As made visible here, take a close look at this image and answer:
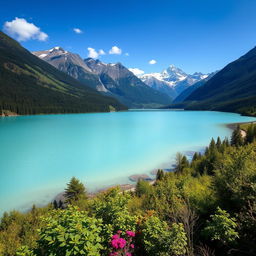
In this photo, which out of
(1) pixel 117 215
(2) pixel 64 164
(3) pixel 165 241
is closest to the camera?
(3) pixel 165 241

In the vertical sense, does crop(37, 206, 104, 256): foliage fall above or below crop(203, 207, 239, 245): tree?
above

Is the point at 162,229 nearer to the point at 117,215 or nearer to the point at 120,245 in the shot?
the point at 120,245

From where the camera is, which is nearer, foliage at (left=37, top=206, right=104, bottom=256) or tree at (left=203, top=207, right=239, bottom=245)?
foliage at (left=37, top=206, right=104, bottom=256)

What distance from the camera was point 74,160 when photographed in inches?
→ 1599

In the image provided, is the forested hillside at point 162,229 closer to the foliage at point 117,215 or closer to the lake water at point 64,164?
the foliage at point 117,215

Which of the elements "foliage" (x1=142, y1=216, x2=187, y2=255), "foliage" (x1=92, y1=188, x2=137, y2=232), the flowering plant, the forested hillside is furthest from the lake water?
"foliage" (x1=142, y1=216, x2=187, y2=255)

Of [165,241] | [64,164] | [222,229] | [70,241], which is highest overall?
[70,241]

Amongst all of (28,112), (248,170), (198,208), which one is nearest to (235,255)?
(198,208)

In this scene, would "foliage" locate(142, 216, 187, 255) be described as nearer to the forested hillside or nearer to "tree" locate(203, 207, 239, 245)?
the forested hillside

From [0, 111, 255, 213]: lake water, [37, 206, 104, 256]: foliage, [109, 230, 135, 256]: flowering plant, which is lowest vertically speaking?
[0, 111, 255, 213]: lake water

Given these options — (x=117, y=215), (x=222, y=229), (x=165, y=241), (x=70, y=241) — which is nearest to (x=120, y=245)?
(x=165, y=241)

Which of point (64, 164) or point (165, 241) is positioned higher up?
point (165, 241)

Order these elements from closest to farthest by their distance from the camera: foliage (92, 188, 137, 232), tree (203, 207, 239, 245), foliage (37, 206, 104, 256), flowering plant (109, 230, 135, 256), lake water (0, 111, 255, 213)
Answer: foliage (37, 206, 104, 256) → flowering plant (109, 230, 135, 256) → tree (203, 207, 239, 245) → foliage (92, 188, 137, 232) → lake water (0, 111, 255, 213)

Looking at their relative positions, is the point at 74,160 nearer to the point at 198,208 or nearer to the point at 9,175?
the point at 9,175
